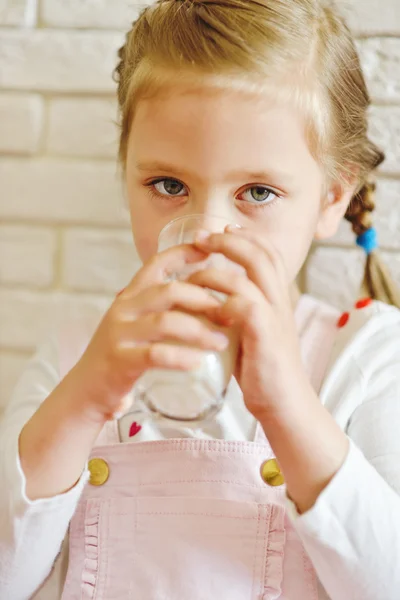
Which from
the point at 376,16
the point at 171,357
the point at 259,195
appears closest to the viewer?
the point at 171,357

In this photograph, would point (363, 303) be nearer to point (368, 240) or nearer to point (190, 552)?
point (368, 240)

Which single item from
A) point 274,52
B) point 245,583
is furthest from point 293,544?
point 274,52

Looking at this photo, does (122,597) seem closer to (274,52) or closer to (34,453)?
(34,453)

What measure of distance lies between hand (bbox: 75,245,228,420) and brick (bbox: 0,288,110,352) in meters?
0.46

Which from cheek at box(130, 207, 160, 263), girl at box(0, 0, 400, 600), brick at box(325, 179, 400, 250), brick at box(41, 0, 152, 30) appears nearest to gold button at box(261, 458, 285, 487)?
girl at box(0, 0, 400, 600)

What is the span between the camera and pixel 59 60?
3.30 feet

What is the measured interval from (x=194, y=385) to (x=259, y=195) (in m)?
0.26

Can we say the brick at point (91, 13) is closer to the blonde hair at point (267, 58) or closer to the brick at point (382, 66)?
the blonde hair at point (267, 58)

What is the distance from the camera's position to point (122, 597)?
29.0 inches

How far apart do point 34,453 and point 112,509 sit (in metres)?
0.14

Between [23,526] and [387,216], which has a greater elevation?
[387,216]

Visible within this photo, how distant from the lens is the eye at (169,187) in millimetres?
736

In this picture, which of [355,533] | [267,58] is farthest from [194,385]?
[267,58]

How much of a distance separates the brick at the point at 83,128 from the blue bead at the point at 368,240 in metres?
0.36
